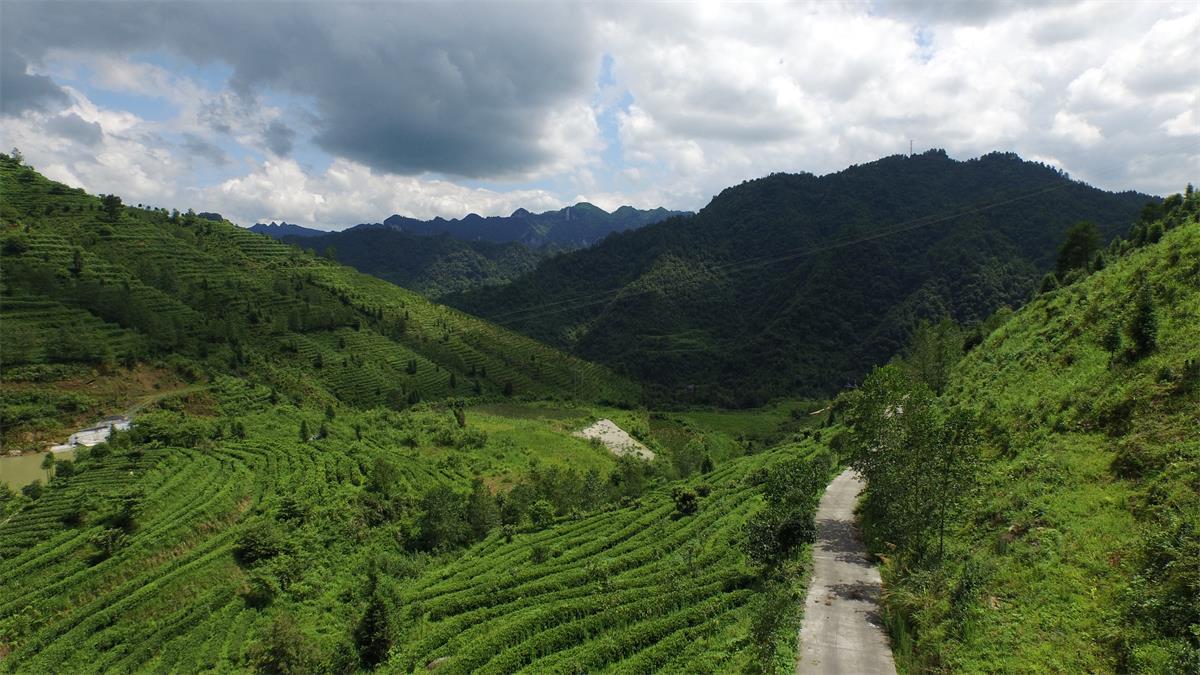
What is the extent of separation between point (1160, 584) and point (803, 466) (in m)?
17.0

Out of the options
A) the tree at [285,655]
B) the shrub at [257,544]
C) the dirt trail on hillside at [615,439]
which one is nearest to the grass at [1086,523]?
the tree at [285,655]

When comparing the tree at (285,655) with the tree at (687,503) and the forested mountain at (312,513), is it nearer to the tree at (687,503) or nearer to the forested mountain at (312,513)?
the forested mountain at (312,513)

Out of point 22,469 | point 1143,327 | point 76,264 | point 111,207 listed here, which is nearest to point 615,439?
point 22,469

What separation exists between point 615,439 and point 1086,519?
82712 millimetres

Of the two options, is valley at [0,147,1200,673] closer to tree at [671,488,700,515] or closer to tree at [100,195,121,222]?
tree at [671,488,700,515]

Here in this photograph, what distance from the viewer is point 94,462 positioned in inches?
2003

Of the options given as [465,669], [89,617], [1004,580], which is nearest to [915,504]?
[1004,580]

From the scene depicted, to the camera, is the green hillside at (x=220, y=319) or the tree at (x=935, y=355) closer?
the tree at (x=935, y=355)

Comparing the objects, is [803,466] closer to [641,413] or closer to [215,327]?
[641,413]

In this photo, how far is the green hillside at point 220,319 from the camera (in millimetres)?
78375

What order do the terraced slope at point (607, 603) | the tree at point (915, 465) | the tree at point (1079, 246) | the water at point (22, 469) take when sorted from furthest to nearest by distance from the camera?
the tree at point (1079, 246) → the water at point (22, 469) → the terraced slope at point (607, 603) → the tree at point (915, 465)

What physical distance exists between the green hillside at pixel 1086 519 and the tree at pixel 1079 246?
51.7 metres

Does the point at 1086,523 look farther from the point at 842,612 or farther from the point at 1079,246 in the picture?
the point at 1079,246

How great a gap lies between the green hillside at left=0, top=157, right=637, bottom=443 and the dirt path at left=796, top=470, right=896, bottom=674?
A: 78630mm
